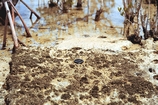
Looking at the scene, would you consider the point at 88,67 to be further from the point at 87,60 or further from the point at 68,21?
the point at 68,21

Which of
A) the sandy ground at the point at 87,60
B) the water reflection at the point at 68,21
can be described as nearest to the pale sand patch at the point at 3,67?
the sandy ground at the point at 87,60

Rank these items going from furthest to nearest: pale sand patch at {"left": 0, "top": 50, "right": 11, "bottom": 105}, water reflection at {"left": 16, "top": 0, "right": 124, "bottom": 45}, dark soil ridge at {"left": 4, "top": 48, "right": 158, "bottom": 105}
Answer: water reflection at {"left": 16, "top": 0, "right": 124, "bottom": 45} → pale sand patch at {"left": 0, "top": 50, "right": 11, "bottom": 105} → dark soil ridge at {"left": 4, "top": 48, "right": 158, "bottom": 105}

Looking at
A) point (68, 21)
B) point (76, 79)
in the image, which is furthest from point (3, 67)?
point (68, 21)

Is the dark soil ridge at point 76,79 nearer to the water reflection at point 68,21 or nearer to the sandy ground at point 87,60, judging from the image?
the sandy ground at point 87,60

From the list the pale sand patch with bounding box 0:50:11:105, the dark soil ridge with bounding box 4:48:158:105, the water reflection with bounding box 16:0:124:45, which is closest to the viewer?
the dark soil ridge with bounding box 4:48:158:105

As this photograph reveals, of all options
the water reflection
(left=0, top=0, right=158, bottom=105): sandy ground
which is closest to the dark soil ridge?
(left=0, top=0, right=158, bottom=105): sandy ground

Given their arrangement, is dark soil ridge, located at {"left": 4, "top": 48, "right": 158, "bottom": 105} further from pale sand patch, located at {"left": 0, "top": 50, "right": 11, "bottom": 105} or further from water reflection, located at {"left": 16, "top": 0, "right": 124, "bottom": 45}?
water reflection, located at {"left": 16, "top": 0, "right": 124, "bottom": 45}

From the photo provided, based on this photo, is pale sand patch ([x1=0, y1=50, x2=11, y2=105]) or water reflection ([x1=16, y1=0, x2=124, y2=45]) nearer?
pale sand patch ([x1=0, y1=50, x2=11, y2=105])

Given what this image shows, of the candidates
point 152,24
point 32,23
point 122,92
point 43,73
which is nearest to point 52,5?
point 32,23
